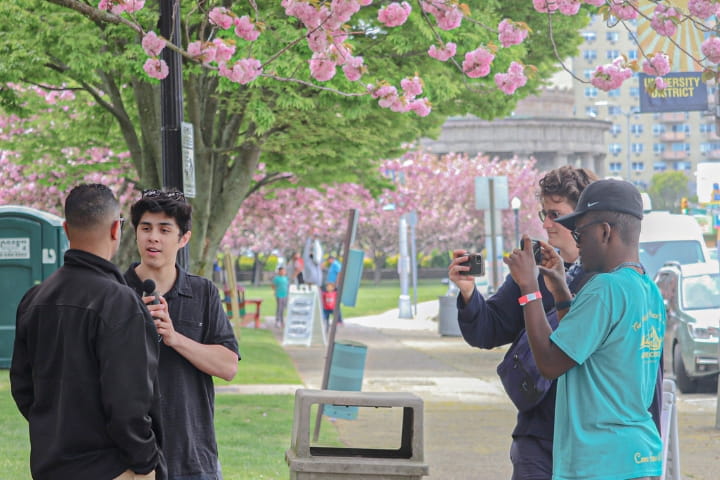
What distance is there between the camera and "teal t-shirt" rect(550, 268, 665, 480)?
3.65 meters

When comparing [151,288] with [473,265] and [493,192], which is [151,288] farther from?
[493,192]

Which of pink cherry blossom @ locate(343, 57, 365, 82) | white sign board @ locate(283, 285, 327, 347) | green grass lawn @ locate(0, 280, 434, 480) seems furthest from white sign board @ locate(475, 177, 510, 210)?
pink cherry blossom @ locate(343, 57, 365, 82)

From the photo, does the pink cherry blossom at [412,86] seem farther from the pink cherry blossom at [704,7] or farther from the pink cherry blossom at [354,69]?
the pink cherry blossom at [704,7]

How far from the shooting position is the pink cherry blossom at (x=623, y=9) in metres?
7.55

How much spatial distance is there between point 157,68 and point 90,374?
521cm

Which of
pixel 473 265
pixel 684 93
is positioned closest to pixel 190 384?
pixel 473 265

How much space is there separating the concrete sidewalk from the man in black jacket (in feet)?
20.2

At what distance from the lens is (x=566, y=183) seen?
4.66 metres

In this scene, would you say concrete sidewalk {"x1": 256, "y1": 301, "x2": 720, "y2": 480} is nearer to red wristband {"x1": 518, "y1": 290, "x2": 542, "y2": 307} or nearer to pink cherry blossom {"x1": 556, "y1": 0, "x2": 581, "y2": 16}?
pink cherry blossom {"x1": 556, "y1": 0, "x2": 581, "y2": 16}

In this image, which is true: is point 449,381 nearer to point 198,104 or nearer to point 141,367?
point 198,104

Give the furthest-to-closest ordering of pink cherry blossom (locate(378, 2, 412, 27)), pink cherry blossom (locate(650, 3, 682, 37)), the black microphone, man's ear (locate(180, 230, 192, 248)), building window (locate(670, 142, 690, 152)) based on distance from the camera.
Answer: building window (locate(670, 142, 690, 152)) < pink cherry blossom (locate(378, 2, 412, 27)) < pink cherry blossom (locate(650, 3, 682, 37)) < man's ear (locate(180, 230, 192, 248)) < the black microphone

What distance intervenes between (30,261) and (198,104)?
11.6 feet

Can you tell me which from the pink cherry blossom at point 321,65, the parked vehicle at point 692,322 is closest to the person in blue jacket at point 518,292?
the pink cherry blossom at point 321,65

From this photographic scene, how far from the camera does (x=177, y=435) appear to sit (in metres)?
4.23
